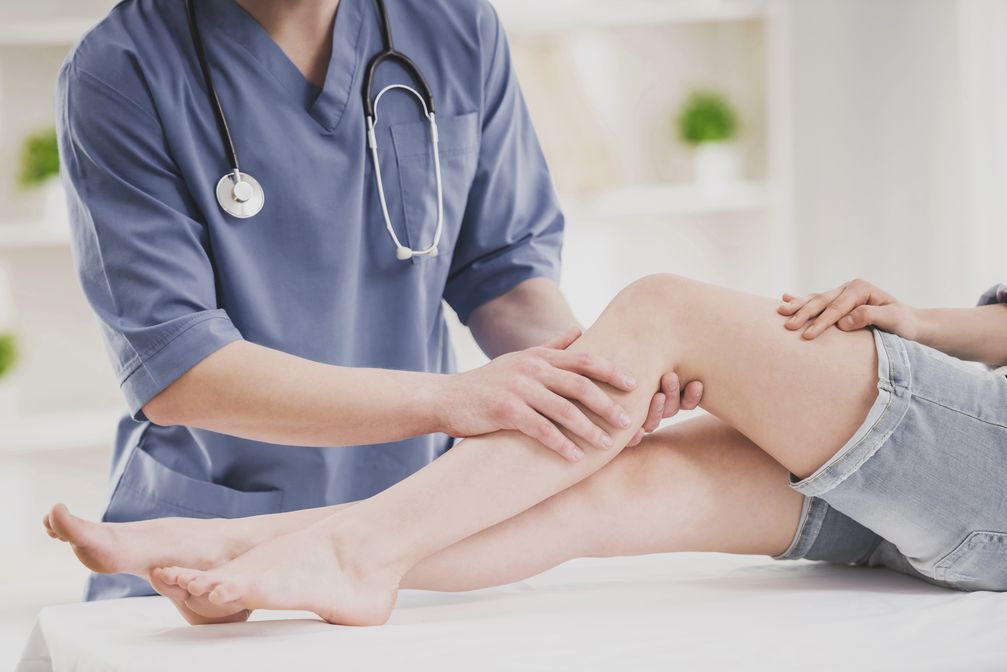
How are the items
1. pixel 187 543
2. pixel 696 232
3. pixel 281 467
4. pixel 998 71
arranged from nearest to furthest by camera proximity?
pixel 187 543
pixel 281 467
pixel 998 71
pixel 696 232

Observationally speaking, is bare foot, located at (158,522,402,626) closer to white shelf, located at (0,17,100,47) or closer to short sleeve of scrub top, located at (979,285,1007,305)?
short sleeve of scrub top, located at (979,285,1007,305)

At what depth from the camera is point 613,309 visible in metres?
1.18

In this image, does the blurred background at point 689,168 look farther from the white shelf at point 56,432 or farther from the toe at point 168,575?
the toe at point 168,575

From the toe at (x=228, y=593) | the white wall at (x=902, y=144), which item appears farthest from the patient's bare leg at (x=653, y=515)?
the white wall at (x=902, y=144)

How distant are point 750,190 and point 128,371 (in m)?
2.06

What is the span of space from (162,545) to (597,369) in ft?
1.50

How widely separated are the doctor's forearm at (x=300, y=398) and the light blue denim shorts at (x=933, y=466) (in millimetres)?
415

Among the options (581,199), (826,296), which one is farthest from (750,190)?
(826,296)

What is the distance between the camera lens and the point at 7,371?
252cm

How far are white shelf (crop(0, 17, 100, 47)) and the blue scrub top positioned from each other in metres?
1.40

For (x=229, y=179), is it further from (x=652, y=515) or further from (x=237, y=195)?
(x=652, y=515)

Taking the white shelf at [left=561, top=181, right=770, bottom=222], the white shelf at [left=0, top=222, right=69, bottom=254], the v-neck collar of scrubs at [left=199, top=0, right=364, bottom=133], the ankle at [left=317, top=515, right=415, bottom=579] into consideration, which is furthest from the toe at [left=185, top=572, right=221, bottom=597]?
the white shelf at [left=561, top=181, right=770, bottom=222]

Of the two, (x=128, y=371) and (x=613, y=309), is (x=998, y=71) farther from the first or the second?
(x=128, y=371)

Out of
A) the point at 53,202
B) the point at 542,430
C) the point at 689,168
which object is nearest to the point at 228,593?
the point at 542,430
